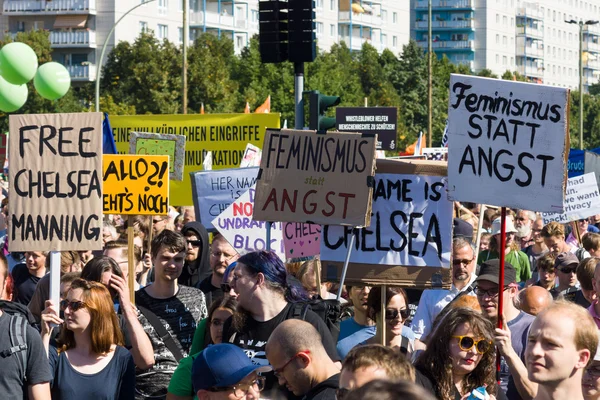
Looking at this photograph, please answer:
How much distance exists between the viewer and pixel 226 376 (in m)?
4.63

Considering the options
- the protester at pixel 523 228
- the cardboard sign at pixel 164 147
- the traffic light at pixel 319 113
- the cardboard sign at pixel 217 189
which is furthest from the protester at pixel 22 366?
the protester at pixel 523 228

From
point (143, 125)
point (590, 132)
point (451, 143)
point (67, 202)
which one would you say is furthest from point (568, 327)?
point (590, 132)

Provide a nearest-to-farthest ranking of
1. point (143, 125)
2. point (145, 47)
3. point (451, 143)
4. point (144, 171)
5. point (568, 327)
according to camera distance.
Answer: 1. point (568, 327)
2. point (451, 143)
3. point (144, 171)
4. point (143, 125)
5. point (145, 47)

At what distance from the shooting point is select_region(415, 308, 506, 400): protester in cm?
532

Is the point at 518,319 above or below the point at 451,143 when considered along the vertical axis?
below

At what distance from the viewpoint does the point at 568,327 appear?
459cm

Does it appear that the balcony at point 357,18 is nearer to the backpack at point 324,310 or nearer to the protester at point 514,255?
the protester at point 514,255

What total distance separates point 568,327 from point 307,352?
1.01m

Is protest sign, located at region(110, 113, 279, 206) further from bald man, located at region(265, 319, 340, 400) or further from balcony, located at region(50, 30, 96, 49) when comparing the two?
balcony, located at region(50, 30, 96, 49)

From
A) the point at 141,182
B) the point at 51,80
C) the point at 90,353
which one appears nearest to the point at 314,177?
the point at 90,353

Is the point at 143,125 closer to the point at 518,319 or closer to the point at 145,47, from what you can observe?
the point at 518,319

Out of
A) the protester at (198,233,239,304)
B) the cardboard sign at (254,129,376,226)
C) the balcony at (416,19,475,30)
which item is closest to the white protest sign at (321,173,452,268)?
the cardboard sign at (254,129,376,226)

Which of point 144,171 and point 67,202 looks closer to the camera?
point 67,202

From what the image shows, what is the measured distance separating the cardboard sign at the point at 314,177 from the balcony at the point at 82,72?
58.6 metres
